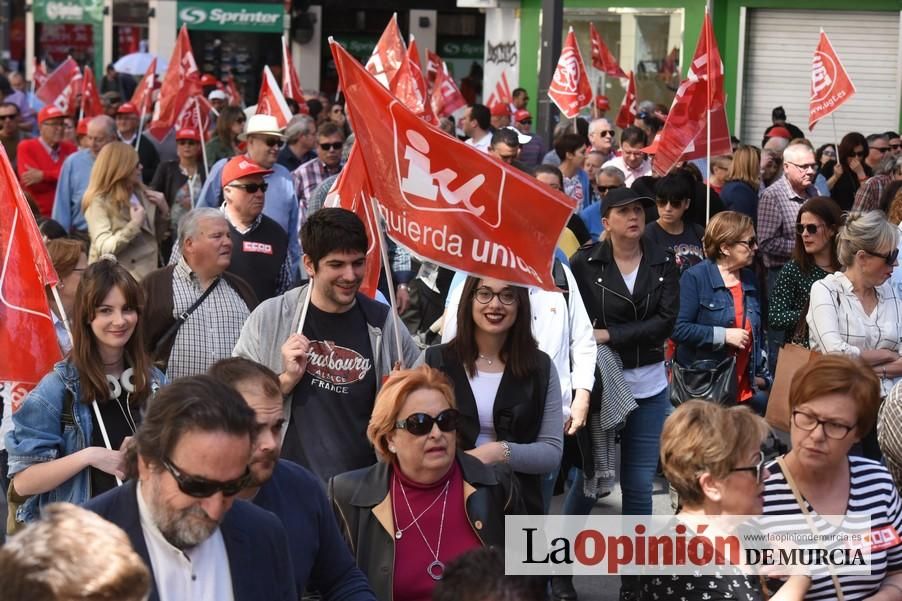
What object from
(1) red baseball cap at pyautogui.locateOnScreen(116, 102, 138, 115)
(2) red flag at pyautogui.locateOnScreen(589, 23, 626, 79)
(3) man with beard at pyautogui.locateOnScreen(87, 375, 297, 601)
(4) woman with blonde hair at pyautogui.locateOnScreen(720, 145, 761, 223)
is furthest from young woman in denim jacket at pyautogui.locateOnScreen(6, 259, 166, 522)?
(2) red flag at pyautogui.locateOnScreen(589, 23, 626, 79)

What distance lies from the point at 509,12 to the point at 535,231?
72.2ft

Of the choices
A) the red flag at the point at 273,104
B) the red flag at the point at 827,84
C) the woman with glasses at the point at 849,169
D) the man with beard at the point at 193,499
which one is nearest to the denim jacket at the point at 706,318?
the man with beard at the point at 193,499

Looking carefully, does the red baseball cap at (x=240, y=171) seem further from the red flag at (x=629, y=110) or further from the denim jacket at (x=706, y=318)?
the red flag at (x=629, y=110)

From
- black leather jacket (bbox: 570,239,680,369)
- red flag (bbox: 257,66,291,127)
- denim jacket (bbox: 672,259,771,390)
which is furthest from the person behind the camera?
red flag (bbox: 257,66,291,127)

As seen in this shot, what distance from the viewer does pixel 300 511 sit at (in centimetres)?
420

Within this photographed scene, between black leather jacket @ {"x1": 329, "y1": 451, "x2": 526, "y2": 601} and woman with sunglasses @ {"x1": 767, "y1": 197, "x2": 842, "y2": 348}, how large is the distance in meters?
3.85

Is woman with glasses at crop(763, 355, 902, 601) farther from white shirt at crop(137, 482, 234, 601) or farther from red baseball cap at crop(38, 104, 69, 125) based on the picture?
red baseball cap at crop(38, 104, 69, 125)

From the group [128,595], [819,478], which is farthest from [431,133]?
[128,595]

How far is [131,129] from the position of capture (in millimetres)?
17156

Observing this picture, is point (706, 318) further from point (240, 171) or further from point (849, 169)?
point (849, 169)

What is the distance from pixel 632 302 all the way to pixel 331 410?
2.33 meters

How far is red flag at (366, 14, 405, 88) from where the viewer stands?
48.4ft

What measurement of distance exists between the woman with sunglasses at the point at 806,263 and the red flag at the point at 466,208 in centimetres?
288

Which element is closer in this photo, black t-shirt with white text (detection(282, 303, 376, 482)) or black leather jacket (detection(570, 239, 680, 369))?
black t-shirt with white text (detection(282, 303, 376, 482))
